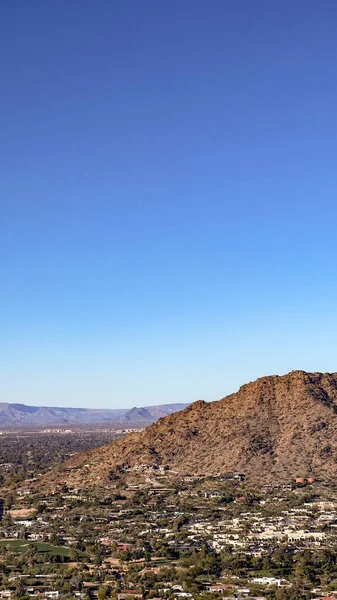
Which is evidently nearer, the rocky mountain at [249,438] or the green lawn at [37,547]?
the green lawn at [37,547]

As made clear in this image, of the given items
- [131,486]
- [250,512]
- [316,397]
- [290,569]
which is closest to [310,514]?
[250,512]

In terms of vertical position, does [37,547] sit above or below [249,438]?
below

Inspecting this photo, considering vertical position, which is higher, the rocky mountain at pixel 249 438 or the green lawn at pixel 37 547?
the rocky mountain at pixel 249 438

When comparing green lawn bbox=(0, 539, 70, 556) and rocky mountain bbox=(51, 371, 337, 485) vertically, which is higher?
rocky mountain bbox=(51, 371, 337, 485)

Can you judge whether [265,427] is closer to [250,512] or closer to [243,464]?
[243,464]

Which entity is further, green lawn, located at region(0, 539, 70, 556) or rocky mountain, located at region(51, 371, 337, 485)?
rocky mountain, located at region(51, 371, 337, 485)

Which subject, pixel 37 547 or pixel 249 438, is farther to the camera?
pixel 249 438
